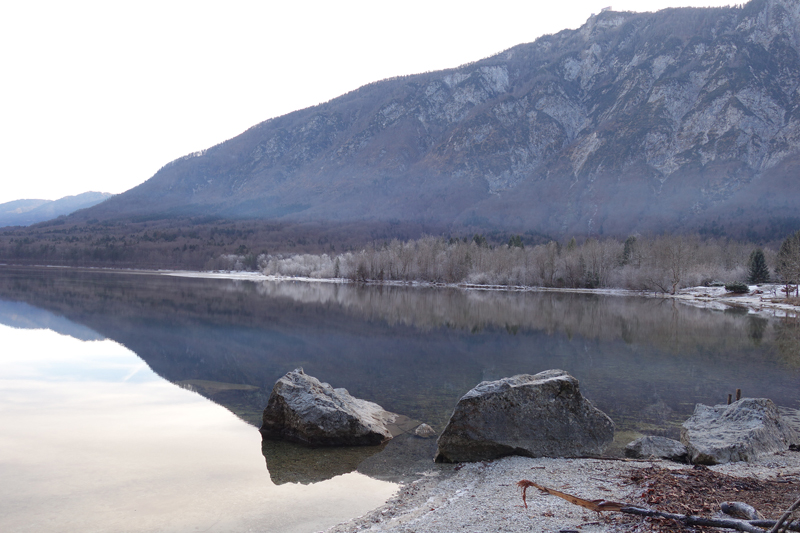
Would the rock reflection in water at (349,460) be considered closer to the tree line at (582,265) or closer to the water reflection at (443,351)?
the water reflection at (443,351)

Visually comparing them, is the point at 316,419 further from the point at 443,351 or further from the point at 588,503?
the point at 443,351

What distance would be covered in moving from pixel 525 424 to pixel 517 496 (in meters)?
3.46

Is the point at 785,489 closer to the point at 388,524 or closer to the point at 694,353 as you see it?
the point at 388,524

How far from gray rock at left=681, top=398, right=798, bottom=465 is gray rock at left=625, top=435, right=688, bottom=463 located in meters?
0.23

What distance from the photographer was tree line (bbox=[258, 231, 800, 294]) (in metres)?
85.5

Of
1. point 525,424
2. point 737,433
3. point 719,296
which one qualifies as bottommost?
point 719,296

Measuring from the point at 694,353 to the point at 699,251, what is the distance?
273 ft

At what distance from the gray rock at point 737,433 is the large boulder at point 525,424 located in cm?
200

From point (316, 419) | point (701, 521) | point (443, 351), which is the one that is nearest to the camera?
point (701, 521)

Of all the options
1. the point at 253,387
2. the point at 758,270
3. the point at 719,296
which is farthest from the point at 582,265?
the point at 253,387

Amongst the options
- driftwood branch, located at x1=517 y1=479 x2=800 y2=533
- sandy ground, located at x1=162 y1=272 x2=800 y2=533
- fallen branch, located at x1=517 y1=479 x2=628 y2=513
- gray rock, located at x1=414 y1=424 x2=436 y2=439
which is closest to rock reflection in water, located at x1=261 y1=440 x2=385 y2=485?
gray rock, located at x1=414 y1=424 x2=436 y2=439

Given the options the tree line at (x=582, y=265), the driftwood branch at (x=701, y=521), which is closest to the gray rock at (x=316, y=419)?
the driftwood branch at (x=701, y=521)

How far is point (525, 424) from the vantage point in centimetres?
1162

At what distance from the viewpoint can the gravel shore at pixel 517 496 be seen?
6727 millimetres
